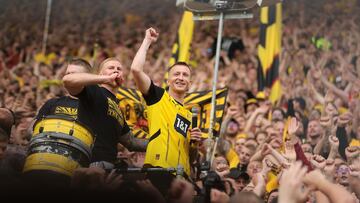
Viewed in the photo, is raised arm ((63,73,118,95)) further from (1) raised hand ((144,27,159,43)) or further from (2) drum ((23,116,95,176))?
(1) raised hand ((144,27,159,43))

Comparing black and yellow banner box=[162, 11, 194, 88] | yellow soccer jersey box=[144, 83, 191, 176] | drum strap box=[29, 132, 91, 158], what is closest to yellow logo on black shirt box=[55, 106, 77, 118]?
drum strap box=[29, 132, 91, 158]

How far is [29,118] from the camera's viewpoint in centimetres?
665

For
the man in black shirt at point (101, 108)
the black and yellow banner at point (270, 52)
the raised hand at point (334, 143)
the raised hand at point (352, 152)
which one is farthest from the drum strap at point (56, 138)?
the black and yellow banner at point (270, 52)

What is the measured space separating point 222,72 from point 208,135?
520cm

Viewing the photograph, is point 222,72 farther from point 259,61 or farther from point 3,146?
point 3,146

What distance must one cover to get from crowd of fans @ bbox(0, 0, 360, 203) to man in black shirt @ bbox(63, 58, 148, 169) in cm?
46

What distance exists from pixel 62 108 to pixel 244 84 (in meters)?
6.06

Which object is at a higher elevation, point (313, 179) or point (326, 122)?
point (326, 122)

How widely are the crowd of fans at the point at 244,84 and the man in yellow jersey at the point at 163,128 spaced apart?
269 mm

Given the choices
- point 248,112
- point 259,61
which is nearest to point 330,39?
Result: point 259,61

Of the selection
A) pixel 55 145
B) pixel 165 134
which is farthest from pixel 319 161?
pixel 55 145

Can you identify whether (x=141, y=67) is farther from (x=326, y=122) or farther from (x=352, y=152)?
(x=326, y=122)

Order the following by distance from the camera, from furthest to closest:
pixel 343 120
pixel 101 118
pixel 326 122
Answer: pixel 343 120 → pixel 326 122 → pixel 101 118

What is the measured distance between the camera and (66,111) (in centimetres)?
411
